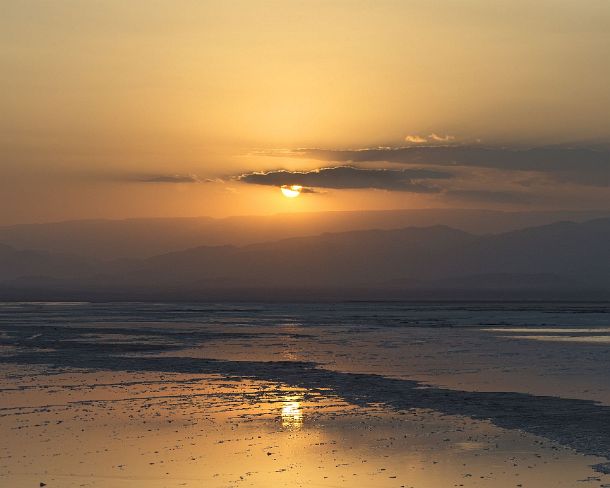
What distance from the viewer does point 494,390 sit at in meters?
26.2

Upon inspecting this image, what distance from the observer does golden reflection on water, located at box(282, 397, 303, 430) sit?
789 inches

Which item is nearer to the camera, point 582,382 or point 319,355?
point 582,382

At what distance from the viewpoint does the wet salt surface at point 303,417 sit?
15.5 meters

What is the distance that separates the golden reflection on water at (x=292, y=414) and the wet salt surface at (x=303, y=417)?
2.9 inches

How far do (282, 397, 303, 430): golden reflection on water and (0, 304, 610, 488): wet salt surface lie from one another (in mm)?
73

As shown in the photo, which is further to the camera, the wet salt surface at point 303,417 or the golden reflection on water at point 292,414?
the golden reflection on water at point 292,414

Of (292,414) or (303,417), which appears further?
(292,414)

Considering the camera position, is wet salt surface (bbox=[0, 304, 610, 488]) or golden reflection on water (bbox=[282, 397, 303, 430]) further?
golden reflection on water (bbox=[282, 397, 303, 430])

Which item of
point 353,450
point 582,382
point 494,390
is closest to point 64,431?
point 353,450

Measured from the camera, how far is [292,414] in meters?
21.6

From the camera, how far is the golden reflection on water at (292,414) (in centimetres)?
2005

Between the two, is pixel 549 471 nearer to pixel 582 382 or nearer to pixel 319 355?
pixel 582 382

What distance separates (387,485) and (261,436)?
15.8ft

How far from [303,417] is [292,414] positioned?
485mm
